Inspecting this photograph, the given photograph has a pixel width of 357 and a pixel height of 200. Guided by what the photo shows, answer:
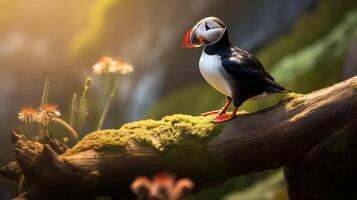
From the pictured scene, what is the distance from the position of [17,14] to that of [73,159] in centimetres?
632

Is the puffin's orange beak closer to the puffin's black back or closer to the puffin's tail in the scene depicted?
the puffin's black back

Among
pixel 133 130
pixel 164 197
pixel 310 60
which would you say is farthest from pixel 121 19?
pixel 164 197

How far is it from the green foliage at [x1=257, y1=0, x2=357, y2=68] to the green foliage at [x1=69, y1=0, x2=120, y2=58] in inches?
99.1

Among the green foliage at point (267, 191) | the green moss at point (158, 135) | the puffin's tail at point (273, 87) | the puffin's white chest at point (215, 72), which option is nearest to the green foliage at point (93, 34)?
the green foliage at point (267, 191)

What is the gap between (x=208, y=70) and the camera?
11.4 ft

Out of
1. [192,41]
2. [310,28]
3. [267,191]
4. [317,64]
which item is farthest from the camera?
[310,28]

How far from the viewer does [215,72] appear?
3.45 metres

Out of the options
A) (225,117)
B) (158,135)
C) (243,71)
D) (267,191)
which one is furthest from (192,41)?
(267,191)

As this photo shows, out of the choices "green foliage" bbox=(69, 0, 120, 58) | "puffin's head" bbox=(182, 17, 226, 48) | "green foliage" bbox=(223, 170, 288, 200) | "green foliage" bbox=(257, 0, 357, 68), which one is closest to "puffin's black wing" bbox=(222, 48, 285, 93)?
"puffin's head" bbox=(182, 17, 226, 48)

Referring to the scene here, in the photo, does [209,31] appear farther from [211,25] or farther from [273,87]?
[273,87]

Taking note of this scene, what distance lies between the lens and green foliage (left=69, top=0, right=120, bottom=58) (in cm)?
873

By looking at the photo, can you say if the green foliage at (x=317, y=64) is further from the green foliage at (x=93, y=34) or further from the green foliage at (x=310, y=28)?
the green foliage at (x=93, y=34)

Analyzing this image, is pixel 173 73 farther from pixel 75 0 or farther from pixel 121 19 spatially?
pixel 75 0

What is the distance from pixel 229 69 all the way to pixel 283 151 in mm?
637
